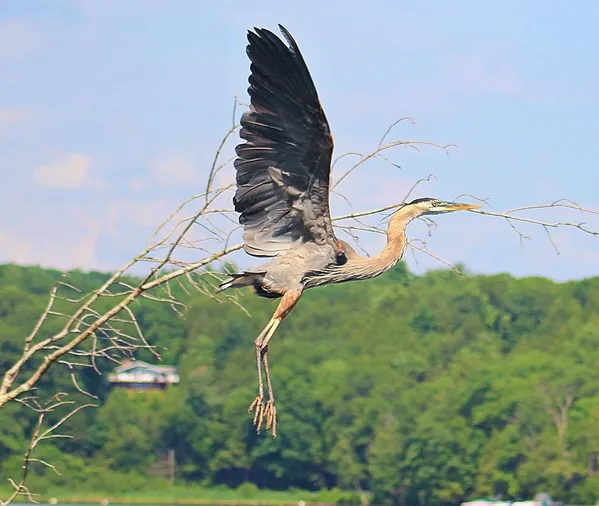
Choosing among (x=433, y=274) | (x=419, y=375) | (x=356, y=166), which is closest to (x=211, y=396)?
(x=419, y=375)

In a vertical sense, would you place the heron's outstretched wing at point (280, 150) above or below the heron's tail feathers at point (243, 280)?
above

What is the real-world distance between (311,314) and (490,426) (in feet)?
59.1

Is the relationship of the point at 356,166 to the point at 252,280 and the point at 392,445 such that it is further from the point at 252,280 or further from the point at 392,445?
the point at 392,445

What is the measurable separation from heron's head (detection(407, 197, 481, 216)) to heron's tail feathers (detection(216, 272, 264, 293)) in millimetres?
1218

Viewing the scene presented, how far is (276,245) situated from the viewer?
27.8ft

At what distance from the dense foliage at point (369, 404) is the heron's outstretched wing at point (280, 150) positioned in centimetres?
4874

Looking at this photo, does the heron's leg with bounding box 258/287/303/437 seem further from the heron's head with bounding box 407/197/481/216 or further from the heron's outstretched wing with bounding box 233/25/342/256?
the heron's head with bounding box 407/197/481/216

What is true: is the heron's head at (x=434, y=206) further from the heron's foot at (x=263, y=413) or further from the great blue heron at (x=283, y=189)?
the heron's foot at (x=263, y=413)

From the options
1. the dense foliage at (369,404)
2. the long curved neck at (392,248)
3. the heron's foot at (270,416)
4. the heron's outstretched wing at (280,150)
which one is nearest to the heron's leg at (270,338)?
the heron's foot at (270,416)

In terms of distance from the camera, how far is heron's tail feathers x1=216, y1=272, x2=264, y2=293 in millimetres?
8516

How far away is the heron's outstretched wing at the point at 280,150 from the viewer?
8070 mm

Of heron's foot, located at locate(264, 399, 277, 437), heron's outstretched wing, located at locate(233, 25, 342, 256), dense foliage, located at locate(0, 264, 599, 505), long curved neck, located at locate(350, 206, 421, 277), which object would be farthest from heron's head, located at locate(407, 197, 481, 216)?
dense foliage, located at locate(0, 264, 599, 505)

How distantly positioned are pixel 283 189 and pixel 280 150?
220mm

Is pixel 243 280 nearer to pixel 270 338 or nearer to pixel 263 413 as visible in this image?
pixel 270 338
